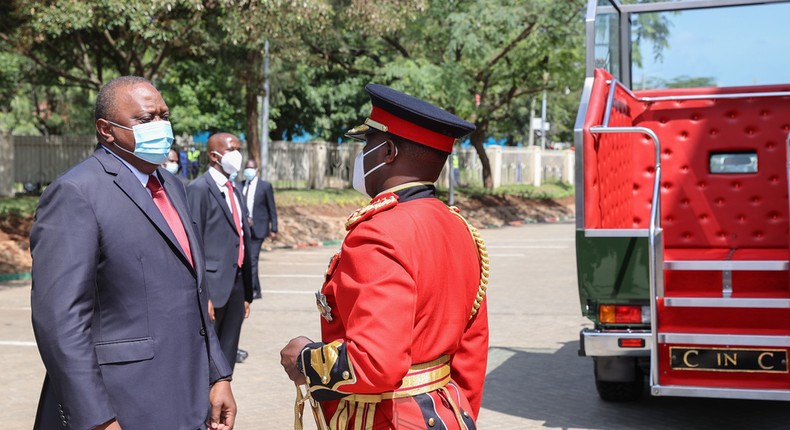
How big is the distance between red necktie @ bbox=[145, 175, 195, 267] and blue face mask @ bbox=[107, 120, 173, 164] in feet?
0.42

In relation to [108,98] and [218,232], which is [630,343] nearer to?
[218,232]

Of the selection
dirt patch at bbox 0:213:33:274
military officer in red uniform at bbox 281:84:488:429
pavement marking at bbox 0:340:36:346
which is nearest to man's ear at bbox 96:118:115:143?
military officer in red uniform at bbox 281:84:488:429

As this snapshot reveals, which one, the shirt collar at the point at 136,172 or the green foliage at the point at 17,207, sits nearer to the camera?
the shirt collar at the point at 136,172

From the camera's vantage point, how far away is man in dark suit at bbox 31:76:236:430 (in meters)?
3.03

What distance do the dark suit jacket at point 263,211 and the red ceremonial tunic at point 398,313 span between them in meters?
10.5

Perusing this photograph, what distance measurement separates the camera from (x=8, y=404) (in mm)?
→ 7590

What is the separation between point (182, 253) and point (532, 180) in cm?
4401

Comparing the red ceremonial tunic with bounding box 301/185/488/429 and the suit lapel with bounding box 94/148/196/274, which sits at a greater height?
the suit lapel with bounding box 94/148/196/274

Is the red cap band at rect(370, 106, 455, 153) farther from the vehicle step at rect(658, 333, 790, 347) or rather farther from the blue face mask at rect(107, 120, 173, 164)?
the vehicle step at rect(658, 333, 790, 347)

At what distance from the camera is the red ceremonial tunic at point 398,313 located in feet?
8.89

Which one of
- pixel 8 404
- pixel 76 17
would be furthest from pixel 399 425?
pixel 76 17

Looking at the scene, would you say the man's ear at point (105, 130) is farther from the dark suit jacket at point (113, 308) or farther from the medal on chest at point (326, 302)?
the medal on chest at point (326, 302)

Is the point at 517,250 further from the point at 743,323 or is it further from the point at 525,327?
the point at 743,323

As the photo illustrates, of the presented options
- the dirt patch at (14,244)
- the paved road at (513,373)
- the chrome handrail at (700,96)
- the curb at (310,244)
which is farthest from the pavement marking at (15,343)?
the curb at (310,244)
